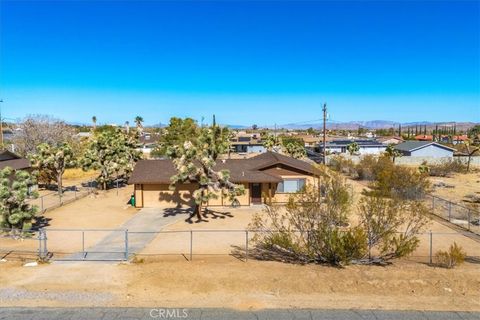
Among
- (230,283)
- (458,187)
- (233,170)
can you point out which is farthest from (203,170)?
(458,187)

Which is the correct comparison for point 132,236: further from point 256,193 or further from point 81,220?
point 256,193

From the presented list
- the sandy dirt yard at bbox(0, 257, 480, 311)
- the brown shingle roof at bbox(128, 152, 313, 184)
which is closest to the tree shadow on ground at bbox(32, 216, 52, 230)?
the brown shingle roof at bbox(128, 152, 313, 184)

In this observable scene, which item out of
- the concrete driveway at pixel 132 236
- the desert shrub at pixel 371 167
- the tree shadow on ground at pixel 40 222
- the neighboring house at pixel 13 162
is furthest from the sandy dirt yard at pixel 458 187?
the neighboring house at pixel 13 162

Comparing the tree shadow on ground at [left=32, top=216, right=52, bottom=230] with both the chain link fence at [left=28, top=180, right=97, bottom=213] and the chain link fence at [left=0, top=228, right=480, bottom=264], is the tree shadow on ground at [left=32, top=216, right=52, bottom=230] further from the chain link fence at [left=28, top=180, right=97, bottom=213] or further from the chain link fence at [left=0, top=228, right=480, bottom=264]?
the chain link fence at [left=0, top=228, right=480, bottom=264]

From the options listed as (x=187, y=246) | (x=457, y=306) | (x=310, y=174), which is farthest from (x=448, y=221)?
(x=187, y=246)

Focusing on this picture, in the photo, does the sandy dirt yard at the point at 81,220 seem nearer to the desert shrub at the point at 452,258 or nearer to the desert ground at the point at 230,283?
the desert ground at the point at 230,283

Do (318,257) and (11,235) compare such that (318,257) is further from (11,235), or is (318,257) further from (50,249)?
(11,235)
